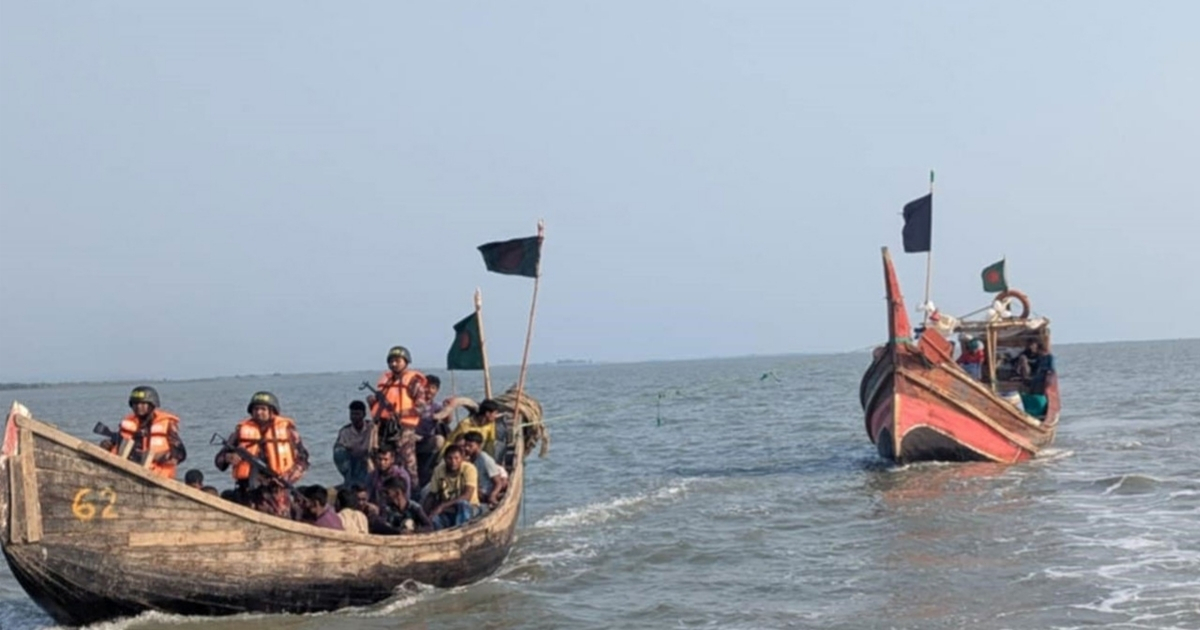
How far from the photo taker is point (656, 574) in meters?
12.0

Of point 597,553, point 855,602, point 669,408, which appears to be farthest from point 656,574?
point 669,408

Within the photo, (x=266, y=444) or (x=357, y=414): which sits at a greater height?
(x=357, y=414)

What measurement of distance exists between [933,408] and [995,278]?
20.6 feet

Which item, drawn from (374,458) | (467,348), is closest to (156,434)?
(374,458)

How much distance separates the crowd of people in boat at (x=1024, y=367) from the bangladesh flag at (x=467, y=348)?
31.0ft

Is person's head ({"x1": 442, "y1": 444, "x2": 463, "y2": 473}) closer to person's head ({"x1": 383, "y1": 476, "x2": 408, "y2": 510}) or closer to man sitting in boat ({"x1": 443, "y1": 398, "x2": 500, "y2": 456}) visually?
person's head ({"x1": 383, "y1": 476, "x2": 408, "y2": 510})

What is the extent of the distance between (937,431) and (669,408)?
27.1 metres

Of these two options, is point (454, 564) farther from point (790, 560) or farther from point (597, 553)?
point (790, 560)

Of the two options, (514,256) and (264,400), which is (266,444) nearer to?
(264,400)

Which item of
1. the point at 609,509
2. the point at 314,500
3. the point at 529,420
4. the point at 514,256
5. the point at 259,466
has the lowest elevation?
the point at 609,509

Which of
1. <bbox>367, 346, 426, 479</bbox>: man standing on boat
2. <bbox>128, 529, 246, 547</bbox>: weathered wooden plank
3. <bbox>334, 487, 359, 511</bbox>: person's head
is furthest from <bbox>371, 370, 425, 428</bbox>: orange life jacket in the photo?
<bbox>128, 529, 246, 547</bbox>: weathered wooden plank

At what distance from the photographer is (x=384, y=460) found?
11.5 metres

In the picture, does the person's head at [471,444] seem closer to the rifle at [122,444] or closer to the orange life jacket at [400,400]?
the orange life jacket at [400,400]

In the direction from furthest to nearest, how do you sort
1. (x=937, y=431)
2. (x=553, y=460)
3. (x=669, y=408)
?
(x=669, y=408)
(x=553, y=460)
(x=937, y=431)
